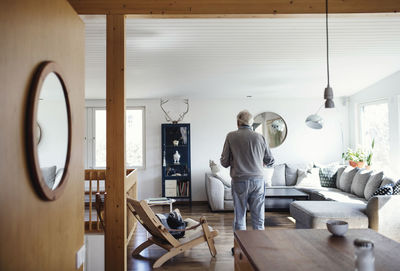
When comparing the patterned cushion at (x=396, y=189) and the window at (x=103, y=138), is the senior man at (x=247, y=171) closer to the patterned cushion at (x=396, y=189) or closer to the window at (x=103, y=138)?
the patterned cushion at (x=396, y=189)

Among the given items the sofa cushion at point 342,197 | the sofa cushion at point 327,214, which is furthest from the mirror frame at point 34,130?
the sofa cushion at point 342,197

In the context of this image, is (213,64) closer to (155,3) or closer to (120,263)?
(155,3)

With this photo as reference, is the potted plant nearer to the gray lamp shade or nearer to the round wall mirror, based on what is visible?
the round wall mirror

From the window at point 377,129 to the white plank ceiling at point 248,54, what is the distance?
1.68 ft

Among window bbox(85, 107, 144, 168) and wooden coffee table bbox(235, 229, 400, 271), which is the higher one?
window bbox(85, 107, 144, 168)

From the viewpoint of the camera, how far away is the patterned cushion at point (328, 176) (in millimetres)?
5991

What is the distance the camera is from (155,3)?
2494mm

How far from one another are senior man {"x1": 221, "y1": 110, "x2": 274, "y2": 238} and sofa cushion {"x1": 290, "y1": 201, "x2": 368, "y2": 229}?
0.79 metres

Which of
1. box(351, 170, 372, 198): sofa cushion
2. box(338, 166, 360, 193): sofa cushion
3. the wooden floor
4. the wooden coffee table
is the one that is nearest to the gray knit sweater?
the wooden floor

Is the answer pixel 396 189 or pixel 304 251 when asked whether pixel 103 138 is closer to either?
pixel 396 189

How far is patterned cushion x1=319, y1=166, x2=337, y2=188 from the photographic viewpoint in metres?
5.99

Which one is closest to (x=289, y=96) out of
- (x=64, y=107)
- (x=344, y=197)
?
(x=344, y=197)

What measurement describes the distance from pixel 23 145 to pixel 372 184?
480 centimetres

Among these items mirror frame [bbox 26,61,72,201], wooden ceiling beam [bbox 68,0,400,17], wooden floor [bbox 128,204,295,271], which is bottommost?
wooden floor [bbox 128,204,295,271]
